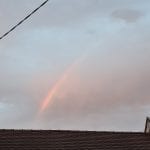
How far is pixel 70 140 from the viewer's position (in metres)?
21.3

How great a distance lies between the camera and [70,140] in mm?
21297

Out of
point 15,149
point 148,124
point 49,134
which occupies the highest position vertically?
point 148,124

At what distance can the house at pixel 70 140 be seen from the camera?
19.6 meters

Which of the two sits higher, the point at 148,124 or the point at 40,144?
the point at 148,124

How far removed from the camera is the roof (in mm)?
19630

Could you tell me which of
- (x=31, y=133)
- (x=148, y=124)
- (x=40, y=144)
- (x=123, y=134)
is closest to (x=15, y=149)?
(x=40, y=144)

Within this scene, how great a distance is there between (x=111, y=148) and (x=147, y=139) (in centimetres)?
352

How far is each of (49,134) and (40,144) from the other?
8.81 ft

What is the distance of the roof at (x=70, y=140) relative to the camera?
19630 mm

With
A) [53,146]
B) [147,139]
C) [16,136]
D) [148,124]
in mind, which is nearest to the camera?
[53,146]

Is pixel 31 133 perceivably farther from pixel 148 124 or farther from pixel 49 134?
pixel 148 124

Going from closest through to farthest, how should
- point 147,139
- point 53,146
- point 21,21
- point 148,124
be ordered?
point 21,21, point 53,146, point 147,139, point 148,124

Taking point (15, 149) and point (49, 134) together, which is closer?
point (15, 149)

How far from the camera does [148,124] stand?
28.3 m
